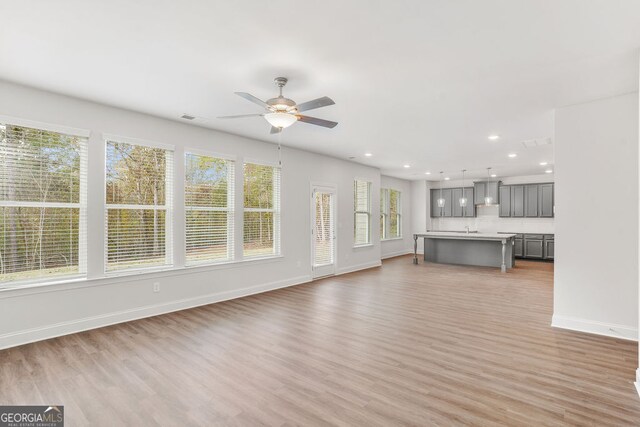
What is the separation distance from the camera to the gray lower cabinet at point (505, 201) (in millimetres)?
10586

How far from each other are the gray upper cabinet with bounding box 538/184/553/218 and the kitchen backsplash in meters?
0.33

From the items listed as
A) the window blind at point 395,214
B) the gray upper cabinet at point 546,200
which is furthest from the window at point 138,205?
the gray upper cabinet at point 546,200

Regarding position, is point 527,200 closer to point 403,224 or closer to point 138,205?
point 403,224

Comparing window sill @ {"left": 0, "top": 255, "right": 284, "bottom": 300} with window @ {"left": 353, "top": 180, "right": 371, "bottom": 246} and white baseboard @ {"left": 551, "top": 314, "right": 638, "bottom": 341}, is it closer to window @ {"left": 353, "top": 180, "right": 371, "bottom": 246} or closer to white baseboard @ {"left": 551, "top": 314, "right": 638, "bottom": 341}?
window @ {"left": 353, "top": 180, "right": 371, "bottom": 246}

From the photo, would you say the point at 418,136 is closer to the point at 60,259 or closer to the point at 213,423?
the point at 213,423

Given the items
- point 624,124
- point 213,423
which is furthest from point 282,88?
point 624,124

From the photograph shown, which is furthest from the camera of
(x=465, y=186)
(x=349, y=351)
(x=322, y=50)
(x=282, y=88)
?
(x=465, y=186)

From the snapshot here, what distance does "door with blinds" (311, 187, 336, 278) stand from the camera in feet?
23.5

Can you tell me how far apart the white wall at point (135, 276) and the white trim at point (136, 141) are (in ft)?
0.18

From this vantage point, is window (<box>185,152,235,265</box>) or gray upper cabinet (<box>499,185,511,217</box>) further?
gray upper cabinet (<box>499,185,511,217</box>)

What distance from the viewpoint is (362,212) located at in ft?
28.9

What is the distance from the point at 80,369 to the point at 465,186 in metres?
11.6

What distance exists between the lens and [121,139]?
429 centimetres

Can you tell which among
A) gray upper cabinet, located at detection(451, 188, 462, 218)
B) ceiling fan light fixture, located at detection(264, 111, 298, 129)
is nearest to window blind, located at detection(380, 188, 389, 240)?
gray upper cabinet, located at detection(451, 188, 462, 218)
